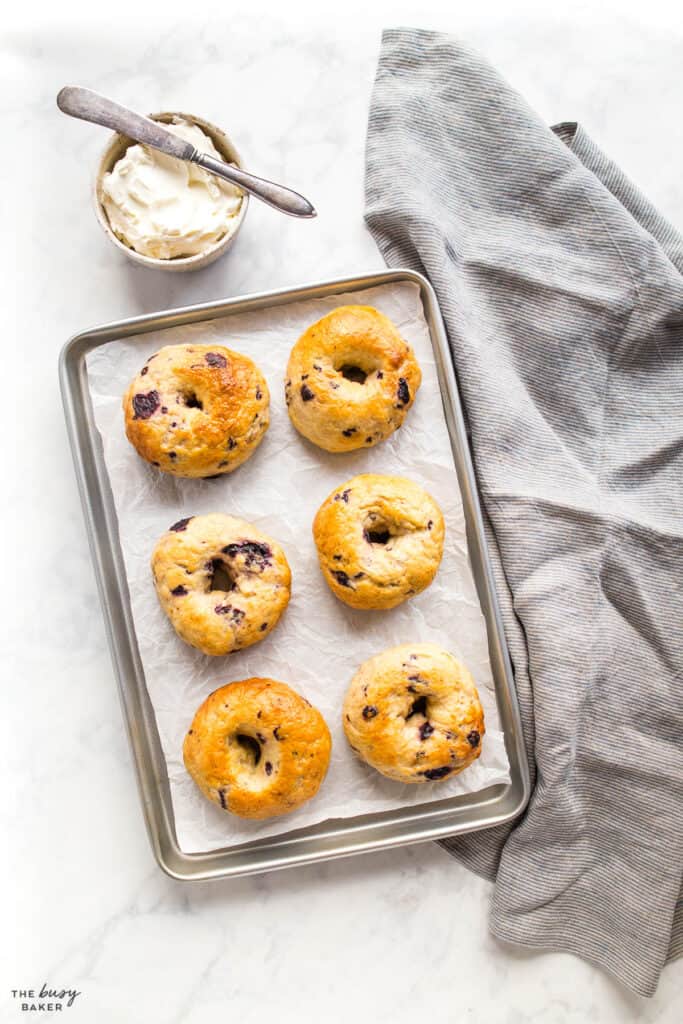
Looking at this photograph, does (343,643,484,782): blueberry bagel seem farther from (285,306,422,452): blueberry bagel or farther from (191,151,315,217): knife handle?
(191,151,315,217): knife handle

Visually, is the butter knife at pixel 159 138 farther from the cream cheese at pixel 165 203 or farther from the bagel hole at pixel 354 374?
the bagel hole at pixel 354 374

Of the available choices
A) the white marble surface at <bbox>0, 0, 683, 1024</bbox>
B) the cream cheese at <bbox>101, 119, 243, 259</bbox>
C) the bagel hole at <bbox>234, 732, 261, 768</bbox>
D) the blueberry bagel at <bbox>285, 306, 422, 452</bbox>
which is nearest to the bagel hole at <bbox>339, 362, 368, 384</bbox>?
the blueberry bagel at <bbox>285, 306, 422, 452</bbox>

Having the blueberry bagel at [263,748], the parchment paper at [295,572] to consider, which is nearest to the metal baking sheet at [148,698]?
the parchment paper at [295,572]

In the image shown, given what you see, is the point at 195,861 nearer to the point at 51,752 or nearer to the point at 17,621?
the point at 51,752

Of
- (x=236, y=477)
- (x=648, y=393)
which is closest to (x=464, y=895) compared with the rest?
(x=236, y=477)

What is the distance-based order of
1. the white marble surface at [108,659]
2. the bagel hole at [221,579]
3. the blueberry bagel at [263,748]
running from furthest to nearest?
the white marble surface at [108,659], the bagel hole at [221,579], the blueberry bagel at [263,748]

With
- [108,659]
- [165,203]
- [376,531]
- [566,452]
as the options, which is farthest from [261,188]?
[108,659]

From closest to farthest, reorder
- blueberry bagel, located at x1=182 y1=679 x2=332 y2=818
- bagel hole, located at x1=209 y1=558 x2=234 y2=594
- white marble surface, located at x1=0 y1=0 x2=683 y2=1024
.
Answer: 1. blueberry bagel, located at x1=182 y1=679 x2=332 y2=818
2. bagel hole, located at x1=209 y1=558 x2=234 y2=594
3. white marble surface, located at x1=0 y1=0 x2=683 y2=1024

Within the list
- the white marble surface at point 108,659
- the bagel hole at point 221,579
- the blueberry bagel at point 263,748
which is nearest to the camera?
the blueberry bagel at point 263,748
